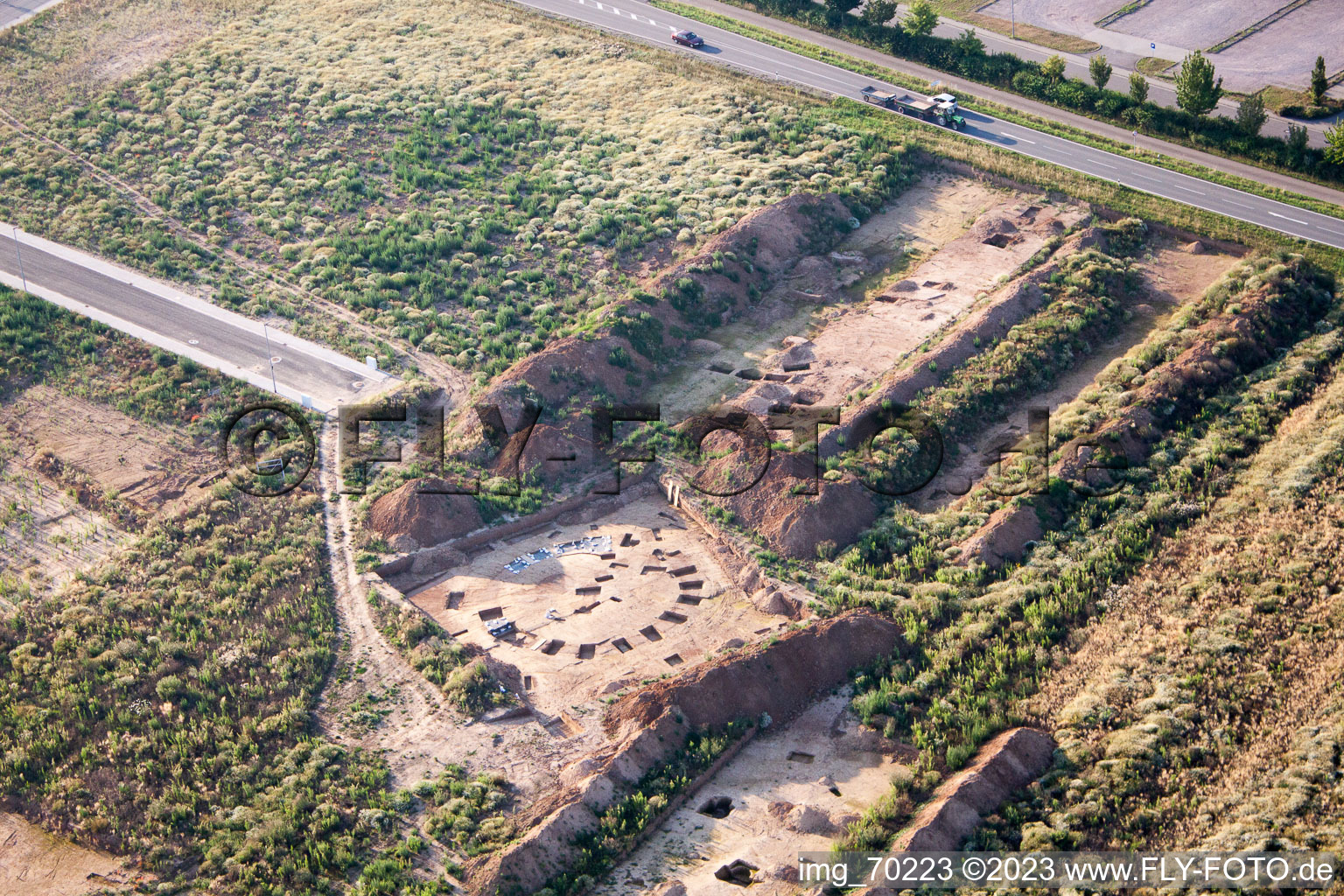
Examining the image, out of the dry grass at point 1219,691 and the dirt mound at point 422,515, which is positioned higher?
the dry grass at point 1219,691

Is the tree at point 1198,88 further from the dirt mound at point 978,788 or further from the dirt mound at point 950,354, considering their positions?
the dirt mound at point 978,788

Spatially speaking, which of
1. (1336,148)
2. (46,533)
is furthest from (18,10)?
(1336,148)

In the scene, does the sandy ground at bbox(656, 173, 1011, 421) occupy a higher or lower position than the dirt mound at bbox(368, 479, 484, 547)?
higher

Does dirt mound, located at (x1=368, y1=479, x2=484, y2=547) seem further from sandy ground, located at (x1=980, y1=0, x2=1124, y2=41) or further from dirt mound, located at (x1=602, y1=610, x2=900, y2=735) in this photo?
sandy ground, located at (x1=980, y1=0, x2=1124, y2=41)

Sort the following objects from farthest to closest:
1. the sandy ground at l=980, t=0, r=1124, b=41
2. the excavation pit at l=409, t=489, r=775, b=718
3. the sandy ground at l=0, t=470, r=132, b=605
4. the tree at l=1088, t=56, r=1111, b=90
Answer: the sandy ground at l=980, t=0, r=1124, b=41 < the tree at l=1088, t=56, r=1111, b=90 < the sandy ground at l=0, t=470, r=132, b=605 < the excavation pit at l=409, t=489, r=775, b=718

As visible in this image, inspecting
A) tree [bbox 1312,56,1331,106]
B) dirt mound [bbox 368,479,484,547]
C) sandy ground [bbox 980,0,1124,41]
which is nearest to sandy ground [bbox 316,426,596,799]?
dirt mound [bbox 368,479,484,547]

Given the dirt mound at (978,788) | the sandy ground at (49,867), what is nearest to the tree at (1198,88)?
the dirt mound at (978,788)

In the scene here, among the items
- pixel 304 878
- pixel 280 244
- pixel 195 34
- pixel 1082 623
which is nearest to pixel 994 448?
pixel 1082 623
